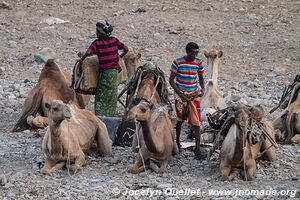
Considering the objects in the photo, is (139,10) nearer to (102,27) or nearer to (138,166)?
(102,27)

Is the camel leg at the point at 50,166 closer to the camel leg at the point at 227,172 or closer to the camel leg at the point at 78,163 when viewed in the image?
the camel leg at the point at 78,163

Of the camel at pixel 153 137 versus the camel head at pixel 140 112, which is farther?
the camel at pixel 153 137

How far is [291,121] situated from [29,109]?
13.4ft

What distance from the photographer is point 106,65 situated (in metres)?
11.2

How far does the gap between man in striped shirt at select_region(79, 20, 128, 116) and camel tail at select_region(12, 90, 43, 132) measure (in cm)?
106

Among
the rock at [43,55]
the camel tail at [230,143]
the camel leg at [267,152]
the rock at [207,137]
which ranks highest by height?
the rock at [43,55]

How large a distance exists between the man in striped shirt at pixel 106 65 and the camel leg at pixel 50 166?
2.10 meters

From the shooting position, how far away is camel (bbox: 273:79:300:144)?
1124cm

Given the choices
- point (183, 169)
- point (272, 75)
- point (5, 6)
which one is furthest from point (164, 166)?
point (5, 6)

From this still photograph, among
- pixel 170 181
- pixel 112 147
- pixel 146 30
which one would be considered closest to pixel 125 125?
pixel 112 147

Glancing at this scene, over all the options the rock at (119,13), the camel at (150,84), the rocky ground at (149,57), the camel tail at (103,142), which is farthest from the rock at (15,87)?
the rock at (119,13)

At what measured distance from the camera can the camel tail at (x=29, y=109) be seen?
1188cm

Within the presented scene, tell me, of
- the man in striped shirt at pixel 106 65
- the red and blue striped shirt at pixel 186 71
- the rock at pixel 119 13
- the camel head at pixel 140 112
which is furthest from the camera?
the rock at pixel 119 13

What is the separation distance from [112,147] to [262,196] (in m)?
2.99
